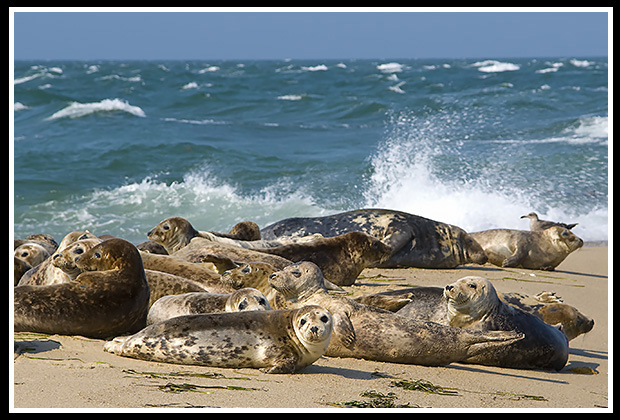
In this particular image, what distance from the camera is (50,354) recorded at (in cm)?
438

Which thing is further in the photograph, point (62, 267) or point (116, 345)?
point (62, 267)

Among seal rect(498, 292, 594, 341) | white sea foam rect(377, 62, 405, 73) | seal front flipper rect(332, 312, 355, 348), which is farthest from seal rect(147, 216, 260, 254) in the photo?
white sea foam rect(377, 62, 405, 73)

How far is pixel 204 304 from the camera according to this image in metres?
5.02

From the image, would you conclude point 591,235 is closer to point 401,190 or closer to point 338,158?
point 401,190

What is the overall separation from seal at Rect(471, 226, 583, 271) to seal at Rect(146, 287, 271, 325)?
477 cm

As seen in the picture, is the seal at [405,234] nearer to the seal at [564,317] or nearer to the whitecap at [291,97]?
the seal at [564,317]

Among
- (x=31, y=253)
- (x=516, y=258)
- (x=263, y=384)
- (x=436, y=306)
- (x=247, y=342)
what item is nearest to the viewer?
(x=263, y=384)

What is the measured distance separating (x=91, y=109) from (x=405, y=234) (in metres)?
21.0

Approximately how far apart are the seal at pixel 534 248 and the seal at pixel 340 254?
212 centimetres

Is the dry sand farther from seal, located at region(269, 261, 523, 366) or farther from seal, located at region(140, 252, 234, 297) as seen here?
seal, located at region(140, 252, 234, 297)

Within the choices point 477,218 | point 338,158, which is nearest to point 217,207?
point 477,218

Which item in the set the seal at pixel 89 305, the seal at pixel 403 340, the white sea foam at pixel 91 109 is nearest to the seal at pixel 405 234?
the seal at pixel 403 340

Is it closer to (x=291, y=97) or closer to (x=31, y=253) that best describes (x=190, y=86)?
(x=291, y=97)

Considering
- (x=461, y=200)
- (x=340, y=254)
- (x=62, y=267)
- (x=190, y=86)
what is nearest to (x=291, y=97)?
(x=190, y=86)
